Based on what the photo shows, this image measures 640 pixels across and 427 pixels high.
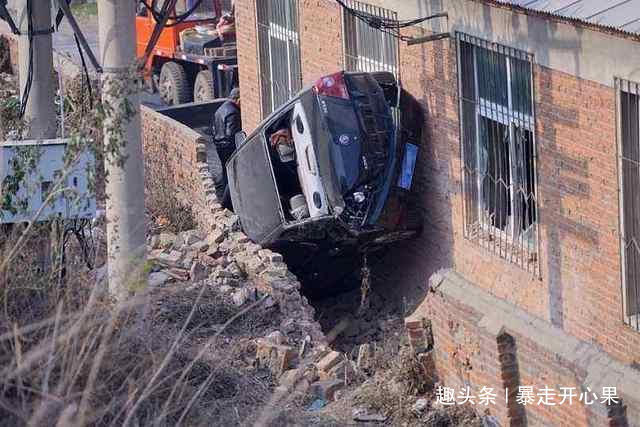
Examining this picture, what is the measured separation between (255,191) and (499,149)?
2748mm

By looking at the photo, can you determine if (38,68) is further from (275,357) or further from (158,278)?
(275,357)

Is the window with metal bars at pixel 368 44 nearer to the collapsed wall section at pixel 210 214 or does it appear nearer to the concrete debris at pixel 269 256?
the collapsed wall section at pixel 210 214

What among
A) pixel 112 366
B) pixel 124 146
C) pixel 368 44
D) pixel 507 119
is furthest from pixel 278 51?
pixel 112 366

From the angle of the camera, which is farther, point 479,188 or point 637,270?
point 479,188

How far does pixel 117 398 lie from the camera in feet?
22.2

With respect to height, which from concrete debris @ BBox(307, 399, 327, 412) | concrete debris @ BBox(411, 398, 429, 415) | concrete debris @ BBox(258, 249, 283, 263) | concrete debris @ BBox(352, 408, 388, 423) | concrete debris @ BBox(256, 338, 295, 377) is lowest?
concrete debris @ BBox(411, 398, 429, 415)

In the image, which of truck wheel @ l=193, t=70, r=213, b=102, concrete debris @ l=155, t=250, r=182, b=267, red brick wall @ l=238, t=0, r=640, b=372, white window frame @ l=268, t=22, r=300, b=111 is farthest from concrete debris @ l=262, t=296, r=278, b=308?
truck wheel @ l=193, t=70, r=213, b=102

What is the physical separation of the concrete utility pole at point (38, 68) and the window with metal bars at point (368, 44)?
338 cm

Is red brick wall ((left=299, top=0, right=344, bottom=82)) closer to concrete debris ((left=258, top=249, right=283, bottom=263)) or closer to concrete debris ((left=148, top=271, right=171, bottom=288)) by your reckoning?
concrete debris ((left=258, top=249, right=283, bottom=263))

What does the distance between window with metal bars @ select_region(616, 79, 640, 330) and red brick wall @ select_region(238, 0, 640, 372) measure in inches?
2.7

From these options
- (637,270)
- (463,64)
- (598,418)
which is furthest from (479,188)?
(598,418)

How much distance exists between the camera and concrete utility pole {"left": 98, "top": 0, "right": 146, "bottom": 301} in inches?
360

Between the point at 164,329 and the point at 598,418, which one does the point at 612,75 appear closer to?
the point at 598,418

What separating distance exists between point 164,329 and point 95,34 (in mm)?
23707
